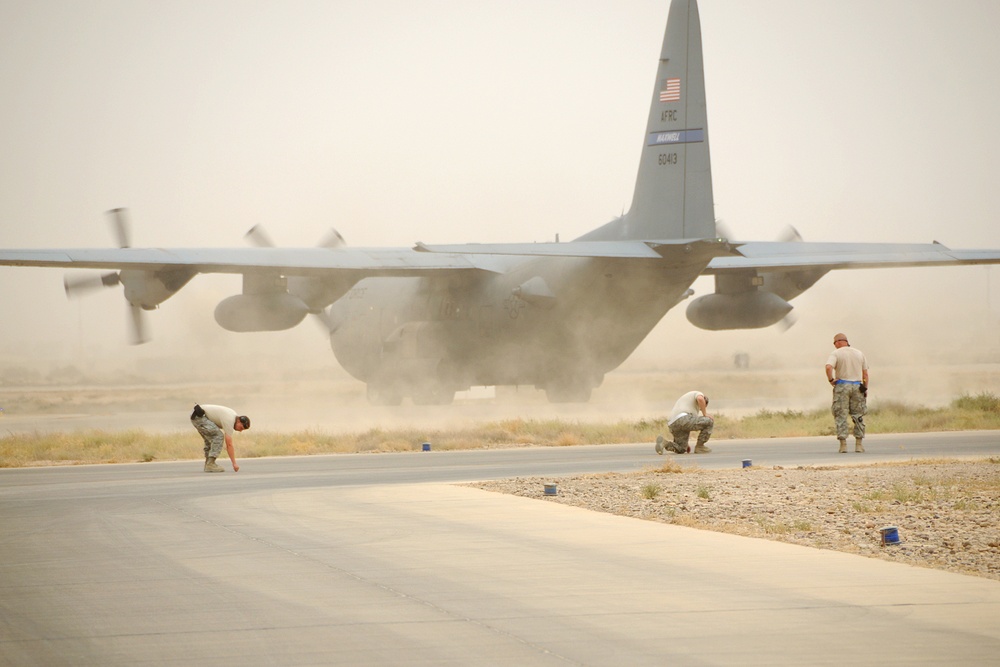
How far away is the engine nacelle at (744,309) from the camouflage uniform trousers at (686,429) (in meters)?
13.6

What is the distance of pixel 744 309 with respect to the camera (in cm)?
3784

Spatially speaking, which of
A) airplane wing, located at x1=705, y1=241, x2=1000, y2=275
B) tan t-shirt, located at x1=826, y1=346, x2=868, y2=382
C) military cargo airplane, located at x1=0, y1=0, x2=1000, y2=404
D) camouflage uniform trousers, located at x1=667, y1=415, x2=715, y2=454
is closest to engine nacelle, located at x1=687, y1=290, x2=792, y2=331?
military cargo airplane, located at x1=0, y1=0, x2=1000, y2=404

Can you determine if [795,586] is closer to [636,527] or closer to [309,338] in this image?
[636,527]

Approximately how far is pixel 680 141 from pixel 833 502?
19.3 metres

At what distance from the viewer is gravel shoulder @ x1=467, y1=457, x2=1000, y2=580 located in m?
11.7

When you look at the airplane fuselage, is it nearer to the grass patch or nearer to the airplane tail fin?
the airplane tail fin

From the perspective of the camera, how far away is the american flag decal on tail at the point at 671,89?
33.2 m

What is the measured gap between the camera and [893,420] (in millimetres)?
33312

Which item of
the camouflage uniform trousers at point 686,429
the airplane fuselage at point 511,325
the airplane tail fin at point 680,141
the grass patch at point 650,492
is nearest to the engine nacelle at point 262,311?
the airplane fuselage at point 511,325

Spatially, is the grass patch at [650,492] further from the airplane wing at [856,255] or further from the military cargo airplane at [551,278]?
the airplane wing at [856,255]

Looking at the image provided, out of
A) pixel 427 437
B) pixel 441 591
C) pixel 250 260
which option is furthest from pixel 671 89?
pixel 441 591

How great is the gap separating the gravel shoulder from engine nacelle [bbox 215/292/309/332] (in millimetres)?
17672

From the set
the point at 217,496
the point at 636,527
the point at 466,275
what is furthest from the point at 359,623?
the point at 466,275

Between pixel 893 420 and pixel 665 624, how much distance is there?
26.7 meters
